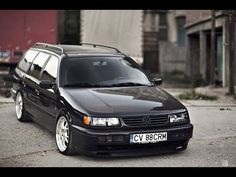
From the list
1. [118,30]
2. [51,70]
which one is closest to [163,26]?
[118,30]

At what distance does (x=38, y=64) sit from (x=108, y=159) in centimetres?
284

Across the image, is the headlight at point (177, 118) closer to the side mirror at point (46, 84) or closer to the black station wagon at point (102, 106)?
the black station wagon at point (102, 106)

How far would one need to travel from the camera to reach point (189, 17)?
72.9 feet

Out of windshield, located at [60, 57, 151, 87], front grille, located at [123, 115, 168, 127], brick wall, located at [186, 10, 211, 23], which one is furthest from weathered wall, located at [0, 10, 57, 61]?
front grille, located at [123, 115, 168, 127]

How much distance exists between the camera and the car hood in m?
6.14

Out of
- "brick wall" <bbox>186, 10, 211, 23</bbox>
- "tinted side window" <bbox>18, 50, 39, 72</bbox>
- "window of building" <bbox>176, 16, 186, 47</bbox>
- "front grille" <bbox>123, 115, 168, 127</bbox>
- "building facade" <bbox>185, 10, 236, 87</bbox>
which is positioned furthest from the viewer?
"window of building" <bbox>176, 16, 186, 47</bbox>

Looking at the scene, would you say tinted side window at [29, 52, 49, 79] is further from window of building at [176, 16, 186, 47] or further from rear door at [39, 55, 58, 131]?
window of building at [176, 16, 186, 47]

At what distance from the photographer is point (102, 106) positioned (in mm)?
6191

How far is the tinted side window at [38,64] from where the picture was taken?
26.5 ft

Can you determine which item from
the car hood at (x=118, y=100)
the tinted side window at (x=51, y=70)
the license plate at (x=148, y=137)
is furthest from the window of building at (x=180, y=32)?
the license plate at (x=148, y=137)

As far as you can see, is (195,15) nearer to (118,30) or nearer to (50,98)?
(118,30)

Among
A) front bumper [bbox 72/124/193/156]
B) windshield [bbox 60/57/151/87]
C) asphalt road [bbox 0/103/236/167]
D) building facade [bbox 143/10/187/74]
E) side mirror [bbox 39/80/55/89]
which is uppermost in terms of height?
building facade [bbox 143/10/187/74]

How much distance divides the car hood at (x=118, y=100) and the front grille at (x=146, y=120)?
3.6 inches
